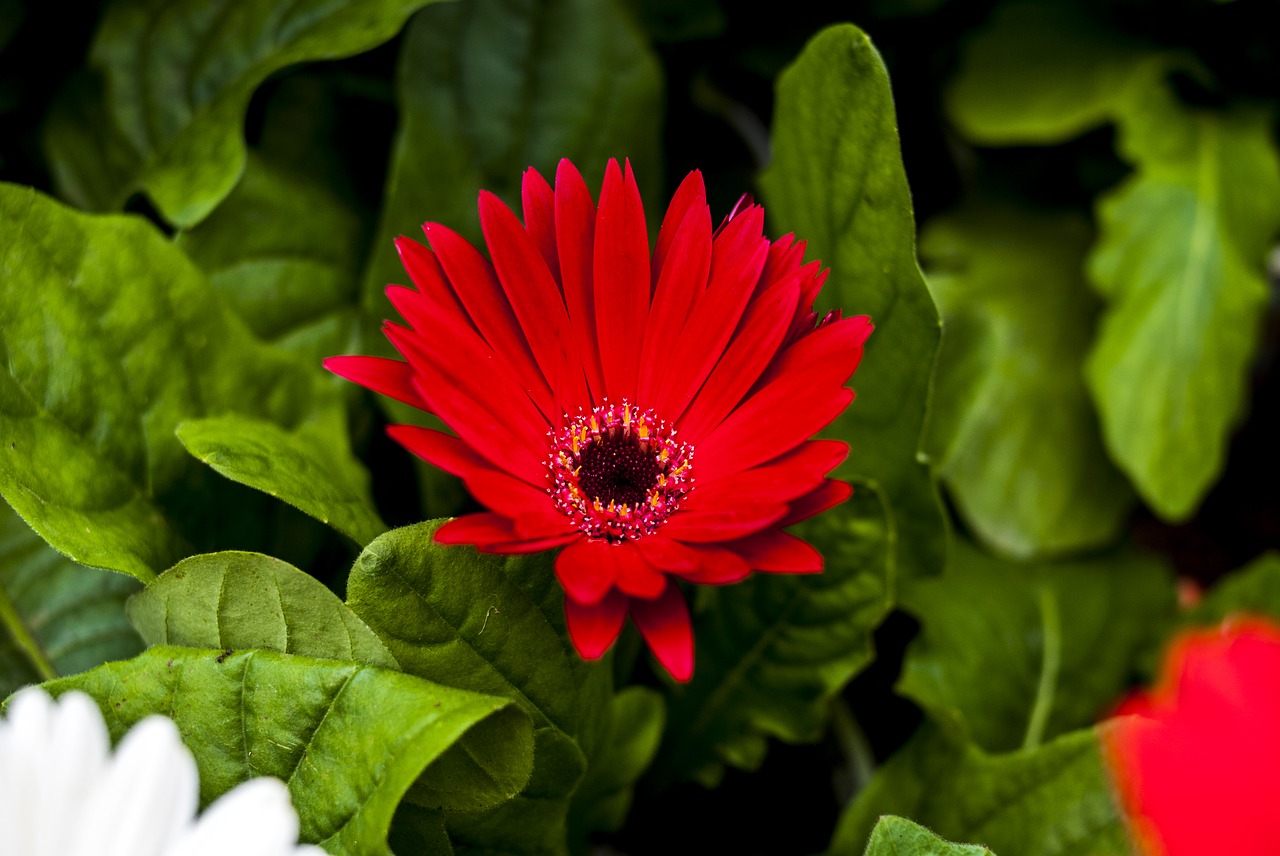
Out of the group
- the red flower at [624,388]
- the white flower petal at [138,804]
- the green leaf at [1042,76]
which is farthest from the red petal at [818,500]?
the green leaf at [1042,76]

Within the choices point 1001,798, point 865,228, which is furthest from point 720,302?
point 1001,798

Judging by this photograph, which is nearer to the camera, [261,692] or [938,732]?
[261,692]

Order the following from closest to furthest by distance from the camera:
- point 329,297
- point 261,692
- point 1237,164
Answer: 1. point 261,692
2. point 329,297
3. point 1237,164

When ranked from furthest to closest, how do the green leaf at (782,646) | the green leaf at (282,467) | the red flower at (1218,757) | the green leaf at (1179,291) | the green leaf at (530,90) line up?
the green leaf at (1179,291), the green leaf at (530,90), the green leaf at (782,646), the green leaf at (282,467), the red flower at (1218,757)

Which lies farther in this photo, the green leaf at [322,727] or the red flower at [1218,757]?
the green leaf at [322,727]

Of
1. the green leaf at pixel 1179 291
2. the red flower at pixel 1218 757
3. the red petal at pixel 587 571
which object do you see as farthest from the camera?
the green leaf at pixel 1179 291

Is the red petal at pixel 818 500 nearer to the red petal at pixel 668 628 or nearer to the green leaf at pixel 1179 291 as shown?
the red petal at pixel 668 628

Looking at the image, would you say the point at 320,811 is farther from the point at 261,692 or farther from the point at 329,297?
the point at 329,297

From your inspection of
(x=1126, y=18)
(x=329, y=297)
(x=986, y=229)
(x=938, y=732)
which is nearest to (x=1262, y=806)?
(x=938, y=732)

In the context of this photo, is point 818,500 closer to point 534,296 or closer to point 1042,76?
point 534,296
